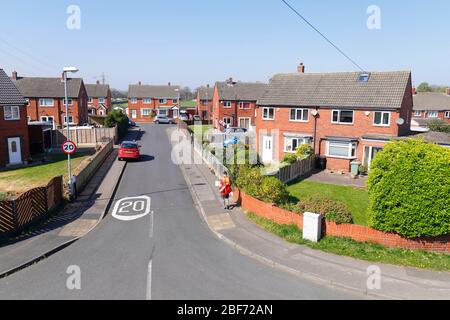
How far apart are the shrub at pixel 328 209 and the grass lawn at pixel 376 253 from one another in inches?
34.7

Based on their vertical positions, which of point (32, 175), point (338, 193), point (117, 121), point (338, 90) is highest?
point (338, 90)

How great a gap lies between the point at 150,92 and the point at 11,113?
48.4 metres

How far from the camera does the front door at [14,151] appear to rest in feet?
87.6

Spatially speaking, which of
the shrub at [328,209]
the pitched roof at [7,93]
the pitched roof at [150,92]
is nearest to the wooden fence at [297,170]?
the shrub at [328,209]

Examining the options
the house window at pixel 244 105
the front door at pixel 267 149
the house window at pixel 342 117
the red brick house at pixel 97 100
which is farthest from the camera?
the red brick house at pixel 97 100

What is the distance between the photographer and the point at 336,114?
27328mm

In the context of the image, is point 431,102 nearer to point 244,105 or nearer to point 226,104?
point 244,105

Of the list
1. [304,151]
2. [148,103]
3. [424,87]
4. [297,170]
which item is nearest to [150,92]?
[148,103]

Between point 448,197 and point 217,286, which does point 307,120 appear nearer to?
point 448,197

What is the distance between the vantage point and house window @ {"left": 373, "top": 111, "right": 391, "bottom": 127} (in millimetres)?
25047

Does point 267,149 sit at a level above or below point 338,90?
below

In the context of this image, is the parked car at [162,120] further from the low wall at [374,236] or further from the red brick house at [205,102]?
the low wall at [374,236]

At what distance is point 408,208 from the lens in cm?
1134

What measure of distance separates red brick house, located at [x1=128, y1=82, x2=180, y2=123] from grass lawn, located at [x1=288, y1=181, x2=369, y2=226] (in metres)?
53.0
